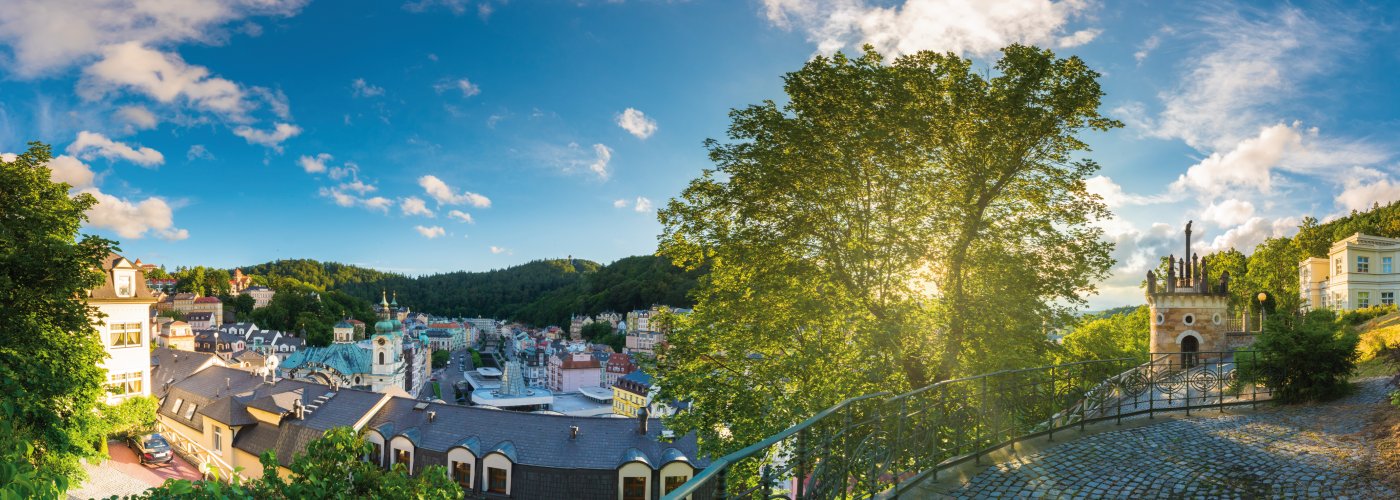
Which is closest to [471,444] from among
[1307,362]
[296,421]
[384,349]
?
[296,421]

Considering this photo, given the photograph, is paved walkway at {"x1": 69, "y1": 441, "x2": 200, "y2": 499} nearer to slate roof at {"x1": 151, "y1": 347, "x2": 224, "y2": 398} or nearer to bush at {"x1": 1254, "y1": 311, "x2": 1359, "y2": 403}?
slate roof at {"x1": 151, "y1": 347, "x2": 224, "y2": 398}

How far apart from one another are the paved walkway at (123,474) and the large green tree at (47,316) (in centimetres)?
403

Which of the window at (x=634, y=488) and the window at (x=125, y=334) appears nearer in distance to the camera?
the window at (x=125, y=334)

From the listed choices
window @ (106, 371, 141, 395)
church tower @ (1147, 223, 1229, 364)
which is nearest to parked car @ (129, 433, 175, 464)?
window @ (106, 371, 141, 395)

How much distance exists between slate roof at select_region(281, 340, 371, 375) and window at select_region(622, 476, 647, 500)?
52465 mm

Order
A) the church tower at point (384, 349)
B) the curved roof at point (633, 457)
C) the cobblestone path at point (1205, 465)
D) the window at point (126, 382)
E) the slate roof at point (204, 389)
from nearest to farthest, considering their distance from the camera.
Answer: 1. the cobblestone path at point (1205, 465)
2. the window at point (126, 382)
3. the curved roof at point (633, 457)
4. the slate roof at point (204, 389)
5. the church tower at point (384, 349)

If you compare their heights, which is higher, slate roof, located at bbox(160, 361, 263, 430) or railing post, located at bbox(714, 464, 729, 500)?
railing post, located at bbox(714, 464, 729, 500)

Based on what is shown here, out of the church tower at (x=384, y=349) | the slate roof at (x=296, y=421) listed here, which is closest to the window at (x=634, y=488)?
the slate roof at (x=296, y=421)

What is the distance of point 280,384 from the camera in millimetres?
37562

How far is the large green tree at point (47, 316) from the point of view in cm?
1480

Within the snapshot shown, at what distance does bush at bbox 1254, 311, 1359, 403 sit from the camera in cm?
1081

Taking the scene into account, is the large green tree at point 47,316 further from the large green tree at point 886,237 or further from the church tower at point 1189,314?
the church tower at point 1189,314

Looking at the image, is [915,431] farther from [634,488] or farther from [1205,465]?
[634,488]

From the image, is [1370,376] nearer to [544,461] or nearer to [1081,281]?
[1081,281]
